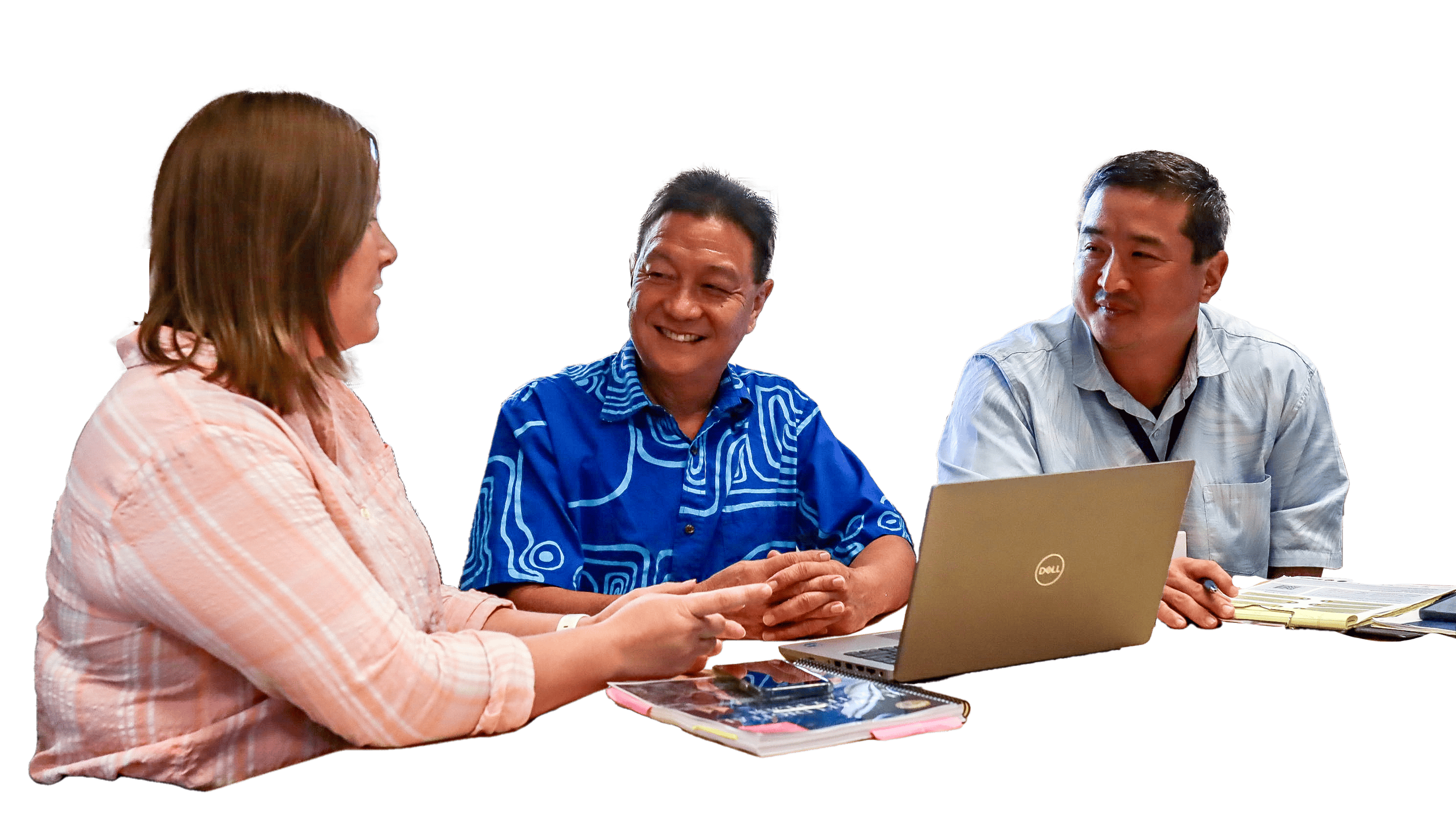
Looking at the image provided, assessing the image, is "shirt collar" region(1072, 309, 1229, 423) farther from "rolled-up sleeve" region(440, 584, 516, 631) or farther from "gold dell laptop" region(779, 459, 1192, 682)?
"rolled-up sleeve" region(440, 584, 516, 631)

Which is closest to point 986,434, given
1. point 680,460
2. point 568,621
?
point 680,460

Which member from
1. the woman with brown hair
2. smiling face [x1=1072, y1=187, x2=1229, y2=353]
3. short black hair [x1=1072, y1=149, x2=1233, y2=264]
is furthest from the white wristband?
short black hair [x1=1072, y1=149, x2=1233, y2=264]

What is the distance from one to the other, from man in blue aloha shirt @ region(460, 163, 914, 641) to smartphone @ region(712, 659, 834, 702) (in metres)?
0.64

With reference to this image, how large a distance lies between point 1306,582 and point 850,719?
1776 millimetres

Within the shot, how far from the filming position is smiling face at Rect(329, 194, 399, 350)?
194 centimetres

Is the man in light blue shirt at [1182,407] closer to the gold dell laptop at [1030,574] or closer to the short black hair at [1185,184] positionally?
the short black hair at [1185,184]

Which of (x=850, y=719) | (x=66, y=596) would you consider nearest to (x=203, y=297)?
(x=66, y=596)

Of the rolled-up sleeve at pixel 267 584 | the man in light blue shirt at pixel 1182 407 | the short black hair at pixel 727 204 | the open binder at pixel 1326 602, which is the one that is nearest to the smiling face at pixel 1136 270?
the man in light blue shirt at pixel 1182 407

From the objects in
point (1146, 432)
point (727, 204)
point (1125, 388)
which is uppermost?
point (727, 204)

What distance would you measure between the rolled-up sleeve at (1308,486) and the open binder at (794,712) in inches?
77.1

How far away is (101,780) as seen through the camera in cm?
175

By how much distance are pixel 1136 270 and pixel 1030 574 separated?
143 cm

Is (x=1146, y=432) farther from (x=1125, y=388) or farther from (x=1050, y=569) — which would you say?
(x=1050, y=569)

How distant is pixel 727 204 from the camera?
3023 millimetres
